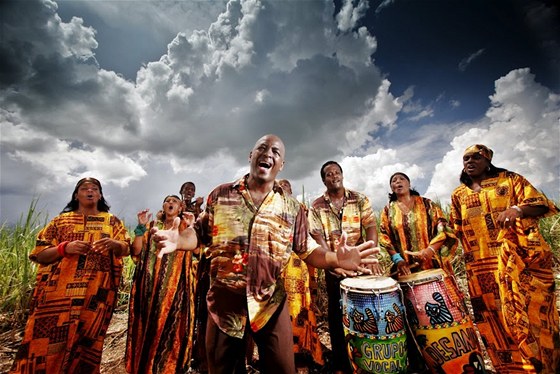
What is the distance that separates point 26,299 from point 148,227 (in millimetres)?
2846

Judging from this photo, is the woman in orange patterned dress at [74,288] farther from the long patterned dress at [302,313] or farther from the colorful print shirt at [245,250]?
the long patterned dress at [302,313]

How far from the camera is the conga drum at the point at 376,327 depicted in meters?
2.42

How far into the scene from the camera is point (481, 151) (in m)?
3.50

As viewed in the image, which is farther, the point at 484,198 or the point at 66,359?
the point at 484,198

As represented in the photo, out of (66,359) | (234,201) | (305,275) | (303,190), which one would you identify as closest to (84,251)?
(66,359)

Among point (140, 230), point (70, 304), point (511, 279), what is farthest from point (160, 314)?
point (511, 279)

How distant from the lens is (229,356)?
1.84 m

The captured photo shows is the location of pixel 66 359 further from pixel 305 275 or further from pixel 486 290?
pixel 486 290

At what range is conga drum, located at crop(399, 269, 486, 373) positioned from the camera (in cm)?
245

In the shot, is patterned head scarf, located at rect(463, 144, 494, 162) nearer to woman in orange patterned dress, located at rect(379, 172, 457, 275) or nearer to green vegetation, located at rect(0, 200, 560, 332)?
woman in orange patterned dress, located at rect(379, 172, 457, 275)

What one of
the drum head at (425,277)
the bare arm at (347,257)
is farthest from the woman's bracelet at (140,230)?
the drum head at (425,277)

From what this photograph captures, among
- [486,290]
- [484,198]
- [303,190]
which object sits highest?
[303,190]

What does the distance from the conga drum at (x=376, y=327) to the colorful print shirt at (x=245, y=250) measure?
2.78 feet

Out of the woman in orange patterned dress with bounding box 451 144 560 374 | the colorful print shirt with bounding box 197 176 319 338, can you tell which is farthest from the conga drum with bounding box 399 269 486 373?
the colorful print shirt with bounding box 197 176 319 338
